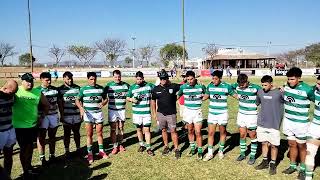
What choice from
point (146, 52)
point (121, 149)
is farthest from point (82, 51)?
point (121, 149)

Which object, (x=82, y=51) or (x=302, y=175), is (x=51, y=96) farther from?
(x=82, y=51)

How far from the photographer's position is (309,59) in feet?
270

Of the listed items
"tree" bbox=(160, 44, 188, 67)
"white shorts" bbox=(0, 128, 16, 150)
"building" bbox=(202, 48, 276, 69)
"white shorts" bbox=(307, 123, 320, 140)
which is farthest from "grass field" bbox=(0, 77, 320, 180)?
"tree" bbox=(160, 44, 188, 67)

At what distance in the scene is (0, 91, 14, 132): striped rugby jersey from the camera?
6.29 meters

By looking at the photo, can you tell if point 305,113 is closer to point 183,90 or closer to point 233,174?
point 233,174

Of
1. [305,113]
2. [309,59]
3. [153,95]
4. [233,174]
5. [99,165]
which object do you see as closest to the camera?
[305,113]

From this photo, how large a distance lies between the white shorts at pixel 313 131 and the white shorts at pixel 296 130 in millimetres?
198

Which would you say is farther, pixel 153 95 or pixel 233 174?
pixel 153 95

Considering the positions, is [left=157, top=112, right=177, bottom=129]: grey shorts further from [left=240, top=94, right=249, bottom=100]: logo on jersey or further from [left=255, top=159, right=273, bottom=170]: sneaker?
[left=255, top=159, right=273, bottom=170]: sneaker

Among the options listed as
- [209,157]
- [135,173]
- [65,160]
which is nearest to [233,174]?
[209,157]

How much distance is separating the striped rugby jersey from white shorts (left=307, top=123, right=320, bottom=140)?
576 cm

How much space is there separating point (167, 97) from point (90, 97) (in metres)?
1.94

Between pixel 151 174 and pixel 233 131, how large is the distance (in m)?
4.91

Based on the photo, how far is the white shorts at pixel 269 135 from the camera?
7547 millimetres
